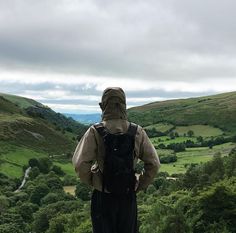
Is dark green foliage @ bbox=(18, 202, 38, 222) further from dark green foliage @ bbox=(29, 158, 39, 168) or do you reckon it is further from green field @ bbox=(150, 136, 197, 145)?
green field @ bbox=(150, 136, 197, 145)

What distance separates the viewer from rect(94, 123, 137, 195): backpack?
271 inches

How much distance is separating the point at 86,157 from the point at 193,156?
457 ft

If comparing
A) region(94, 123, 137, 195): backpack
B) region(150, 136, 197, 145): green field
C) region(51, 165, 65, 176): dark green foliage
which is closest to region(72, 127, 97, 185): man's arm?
region(94, 123, 137, 195): backpack

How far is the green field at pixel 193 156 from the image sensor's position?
409 ft

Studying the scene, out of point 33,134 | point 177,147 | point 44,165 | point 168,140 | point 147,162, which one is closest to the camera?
point 147,162

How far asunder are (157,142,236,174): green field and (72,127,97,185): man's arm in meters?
113

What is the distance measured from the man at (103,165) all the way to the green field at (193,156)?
113m

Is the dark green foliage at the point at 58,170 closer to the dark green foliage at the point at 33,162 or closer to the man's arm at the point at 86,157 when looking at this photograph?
the dark green foliage at the point at 33,162

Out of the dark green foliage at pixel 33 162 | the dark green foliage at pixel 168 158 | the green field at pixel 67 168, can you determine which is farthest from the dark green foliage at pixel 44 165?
the dark green foliage at pixel 168 158

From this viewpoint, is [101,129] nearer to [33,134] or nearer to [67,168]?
[67,168]

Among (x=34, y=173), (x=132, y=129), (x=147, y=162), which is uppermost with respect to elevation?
(x=132, y=129)

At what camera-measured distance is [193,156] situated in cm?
14412

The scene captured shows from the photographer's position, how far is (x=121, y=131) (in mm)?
7180

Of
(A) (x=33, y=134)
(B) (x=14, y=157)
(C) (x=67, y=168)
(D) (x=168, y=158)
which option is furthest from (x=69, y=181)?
(A) (x=33, y=134)
